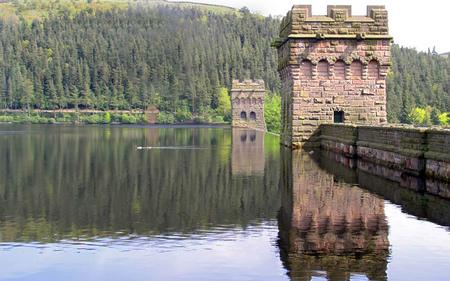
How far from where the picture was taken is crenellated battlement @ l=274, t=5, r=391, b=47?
4041cm

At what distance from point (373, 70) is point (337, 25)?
3.23 metres

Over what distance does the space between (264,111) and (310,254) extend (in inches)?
4400

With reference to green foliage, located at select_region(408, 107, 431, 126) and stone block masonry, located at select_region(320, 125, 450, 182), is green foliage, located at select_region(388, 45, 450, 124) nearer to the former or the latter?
green foliage, located at select_region(408, 107, 431, 126)

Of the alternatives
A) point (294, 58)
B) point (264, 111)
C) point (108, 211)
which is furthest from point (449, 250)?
point (264, 111)

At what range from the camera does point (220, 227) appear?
1433cm

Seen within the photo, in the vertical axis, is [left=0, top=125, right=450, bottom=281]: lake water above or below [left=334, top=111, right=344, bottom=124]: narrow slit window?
below

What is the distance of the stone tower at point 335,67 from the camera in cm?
4053

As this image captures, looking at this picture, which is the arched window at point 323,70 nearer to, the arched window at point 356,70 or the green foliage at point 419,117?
the arched window at point 356,70

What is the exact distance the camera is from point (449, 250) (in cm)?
1197

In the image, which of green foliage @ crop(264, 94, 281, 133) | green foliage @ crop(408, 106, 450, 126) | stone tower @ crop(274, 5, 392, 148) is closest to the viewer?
stone tower @ crop(274, 5, 392, 148)

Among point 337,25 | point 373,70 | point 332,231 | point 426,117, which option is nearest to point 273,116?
point 426,117

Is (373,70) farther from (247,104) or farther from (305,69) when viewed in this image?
(247,104)

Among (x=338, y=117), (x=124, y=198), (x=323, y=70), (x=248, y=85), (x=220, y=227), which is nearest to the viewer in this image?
(x=220, y=227)

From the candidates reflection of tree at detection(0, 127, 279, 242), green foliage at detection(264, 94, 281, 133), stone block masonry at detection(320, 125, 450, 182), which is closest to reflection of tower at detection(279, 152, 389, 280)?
reflection of tree at detection(0, 127, 279, 242)
